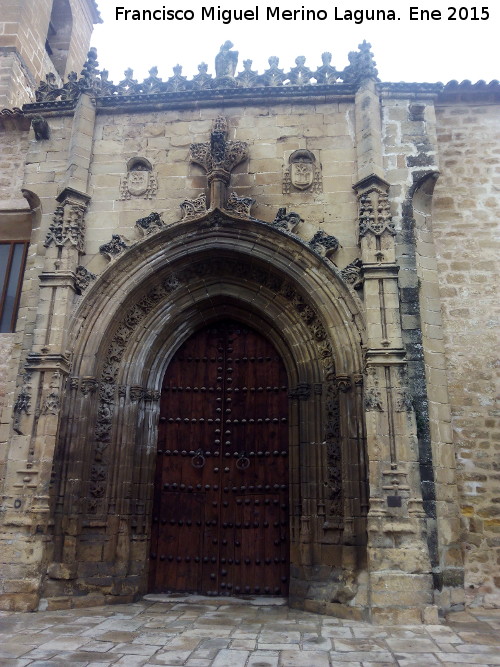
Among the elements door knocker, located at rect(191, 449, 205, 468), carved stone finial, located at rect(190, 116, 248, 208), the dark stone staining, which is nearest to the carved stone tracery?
carved stone finial, located at rect(190, 116, 248, 208)

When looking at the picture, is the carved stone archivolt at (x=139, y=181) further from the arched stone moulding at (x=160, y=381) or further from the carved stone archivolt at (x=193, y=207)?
the arched stone moulding at (x=160, y=381)

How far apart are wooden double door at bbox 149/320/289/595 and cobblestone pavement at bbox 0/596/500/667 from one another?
71cm

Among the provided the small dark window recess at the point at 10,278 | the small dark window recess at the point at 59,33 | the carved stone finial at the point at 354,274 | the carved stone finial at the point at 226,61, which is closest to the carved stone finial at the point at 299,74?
the carved stone finial at the point at 226,61

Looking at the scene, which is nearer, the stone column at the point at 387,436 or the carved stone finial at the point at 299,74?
the stone column at the point at 387,436

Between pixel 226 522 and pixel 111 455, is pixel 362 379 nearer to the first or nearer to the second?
pixel 226 522

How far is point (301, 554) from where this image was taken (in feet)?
23.4

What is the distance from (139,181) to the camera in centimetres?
857

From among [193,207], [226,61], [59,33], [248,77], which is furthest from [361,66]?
[59,33]

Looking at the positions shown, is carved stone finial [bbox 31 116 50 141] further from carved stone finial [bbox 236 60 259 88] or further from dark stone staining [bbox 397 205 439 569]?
dark stone staining [bbox 397 205 439 569]

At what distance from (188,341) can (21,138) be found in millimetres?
4629

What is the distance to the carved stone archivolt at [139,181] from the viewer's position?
27.9 ft

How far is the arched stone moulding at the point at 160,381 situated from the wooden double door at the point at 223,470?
24cm

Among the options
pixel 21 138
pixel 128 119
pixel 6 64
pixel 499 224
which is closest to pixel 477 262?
pixel 499 224

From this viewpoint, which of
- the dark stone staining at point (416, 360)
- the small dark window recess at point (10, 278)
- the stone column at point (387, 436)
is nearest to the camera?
the stone column at point (387, 436)
